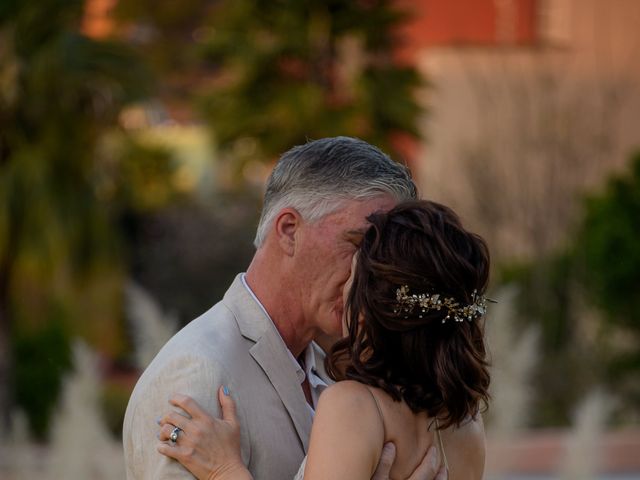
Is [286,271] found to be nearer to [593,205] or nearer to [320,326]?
[320,326]

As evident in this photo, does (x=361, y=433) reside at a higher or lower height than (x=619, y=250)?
higher

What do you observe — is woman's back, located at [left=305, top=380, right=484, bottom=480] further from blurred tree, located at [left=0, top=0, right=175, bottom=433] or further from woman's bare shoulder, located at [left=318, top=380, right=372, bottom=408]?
blurred tree, located at [left=0, top=0, right=175, bottom=433]

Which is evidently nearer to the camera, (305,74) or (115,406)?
(115,406)

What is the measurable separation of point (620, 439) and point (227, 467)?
836 centimetres

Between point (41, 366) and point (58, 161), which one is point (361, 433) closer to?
point (58, 161)

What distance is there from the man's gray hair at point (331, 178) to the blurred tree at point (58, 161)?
8.87 meters

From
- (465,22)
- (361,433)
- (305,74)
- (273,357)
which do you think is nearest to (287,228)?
(273,357)

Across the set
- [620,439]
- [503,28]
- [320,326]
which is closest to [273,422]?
[320,326]

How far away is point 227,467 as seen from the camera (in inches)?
107

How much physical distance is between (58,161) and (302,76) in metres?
3.36

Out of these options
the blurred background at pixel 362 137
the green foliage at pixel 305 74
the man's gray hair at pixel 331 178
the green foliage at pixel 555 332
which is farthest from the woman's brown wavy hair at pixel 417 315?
the green foliage at pixel 305 74

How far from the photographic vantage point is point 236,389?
285 cm

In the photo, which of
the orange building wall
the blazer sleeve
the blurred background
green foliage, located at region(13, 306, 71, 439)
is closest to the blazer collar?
the blazer sleeve

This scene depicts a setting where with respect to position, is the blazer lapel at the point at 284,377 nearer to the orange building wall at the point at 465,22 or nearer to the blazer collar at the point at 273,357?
the blazer collar at the point at 273,357
